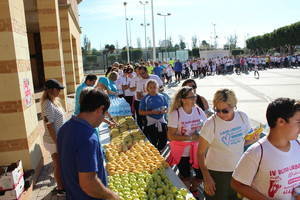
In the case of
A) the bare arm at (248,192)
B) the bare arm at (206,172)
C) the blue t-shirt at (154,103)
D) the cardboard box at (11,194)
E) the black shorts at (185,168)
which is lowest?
the cardboard box at (11,194)

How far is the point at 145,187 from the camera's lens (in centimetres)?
383

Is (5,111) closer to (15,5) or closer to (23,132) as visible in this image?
(23,132)

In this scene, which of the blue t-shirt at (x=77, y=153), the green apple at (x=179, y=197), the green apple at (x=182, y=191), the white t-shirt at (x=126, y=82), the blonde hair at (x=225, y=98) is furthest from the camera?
the white t-shirt at (x=126, y=82)

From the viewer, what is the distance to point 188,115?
4641 millimetres

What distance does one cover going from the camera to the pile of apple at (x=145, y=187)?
355cm

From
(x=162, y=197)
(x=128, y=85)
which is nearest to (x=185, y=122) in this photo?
(x=162, y=197)

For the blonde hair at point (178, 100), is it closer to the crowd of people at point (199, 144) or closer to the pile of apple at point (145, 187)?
the crowd of people at point (199, 144)

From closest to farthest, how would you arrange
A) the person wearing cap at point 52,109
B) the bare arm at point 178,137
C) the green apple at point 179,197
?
the green apple at point 179,197, the bare arm at point 178,137, the person wearing cap at point 52,109

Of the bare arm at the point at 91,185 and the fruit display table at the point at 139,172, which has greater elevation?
the bare arm at the point at 91,185

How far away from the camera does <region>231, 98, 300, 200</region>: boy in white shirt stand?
2361 millimetres

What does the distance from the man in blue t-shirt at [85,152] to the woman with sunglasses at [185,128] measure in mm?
2165

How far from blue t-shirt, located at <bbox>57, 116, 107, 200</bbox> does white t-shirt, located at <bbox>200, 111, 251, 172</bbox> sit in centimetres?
162

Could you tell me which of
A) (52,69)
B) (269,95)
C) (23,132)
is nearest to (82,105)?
(23,132)

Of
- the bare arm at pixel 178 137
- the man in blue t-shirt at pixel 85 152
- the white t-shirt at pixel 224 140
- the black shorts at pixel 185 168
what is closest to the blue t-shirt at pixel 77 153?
the man in blue t-shirt at pixel 85 152
